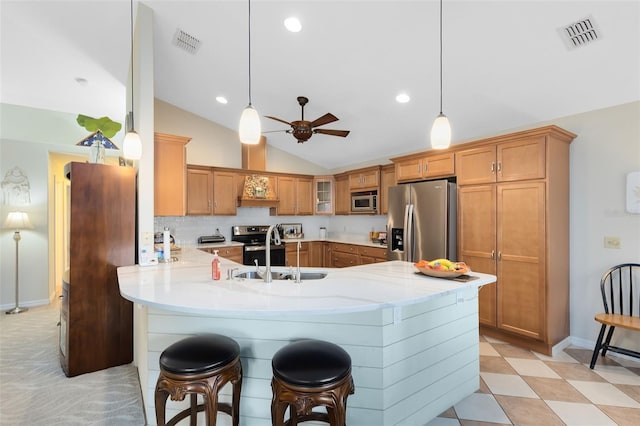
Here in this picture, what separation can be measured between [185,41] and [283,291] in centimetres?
310

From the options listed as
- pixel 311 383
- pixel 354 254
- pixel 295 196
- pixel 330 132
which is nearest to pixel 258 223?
pixel 295 196

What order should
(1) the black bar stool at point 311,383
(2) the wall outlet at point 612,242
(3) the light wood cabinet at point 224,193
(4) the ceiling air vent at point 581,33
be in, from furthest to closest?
(3) the light wood cabinet at point 224,193 < (2) the wall outlet at point 612,242 < (4) the ceiling air vent at point 581,33 < (1) the black bar stool at point 311,383

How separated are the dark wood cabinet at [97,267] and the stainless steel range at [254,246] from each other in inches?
96.4

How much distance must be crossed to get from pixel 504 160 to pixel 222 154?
443 centimetres

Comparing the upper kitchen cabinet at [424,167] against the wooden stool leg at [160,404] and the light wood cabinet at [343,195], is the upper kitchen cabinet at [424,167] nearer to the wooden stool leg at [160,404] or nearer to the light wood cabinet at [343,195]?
the light wood cabinet at [343,195]

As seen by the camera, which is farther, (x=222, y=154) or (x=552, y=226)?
(x=222, y=154)

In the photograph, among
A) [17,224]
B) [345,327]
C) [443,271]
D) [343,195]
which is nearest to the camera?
[345,327]

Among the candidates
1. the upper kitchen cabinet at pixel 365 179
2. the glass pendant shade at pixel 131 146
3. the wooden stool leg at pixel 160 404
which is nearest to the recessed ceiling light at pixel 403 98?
the upper kitchen cabinet at pixel 365 179

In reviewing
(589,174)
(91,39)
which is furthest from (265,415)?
(91,39)

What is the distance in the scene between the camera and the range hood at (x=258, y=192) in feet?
17.7

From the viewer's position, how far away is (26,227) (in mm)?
4434

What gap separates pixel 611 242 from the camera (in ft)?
9.84

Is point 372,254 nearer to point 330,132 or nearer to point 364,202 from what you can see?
point 364,202

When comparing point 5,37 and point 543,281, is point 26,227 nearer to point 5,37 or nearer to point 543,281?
point 5,37
